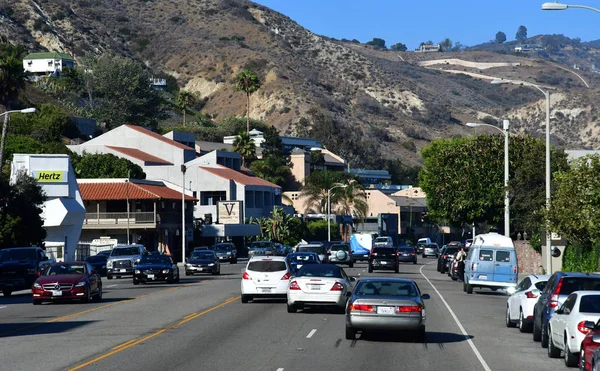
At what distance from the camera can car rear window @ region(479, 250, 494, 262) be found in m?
44.5

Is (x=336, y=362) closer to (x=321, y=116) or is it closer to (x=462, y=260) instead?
(x=462, y=260)

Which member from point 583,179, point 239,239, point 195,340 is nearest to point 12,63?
point 239,239

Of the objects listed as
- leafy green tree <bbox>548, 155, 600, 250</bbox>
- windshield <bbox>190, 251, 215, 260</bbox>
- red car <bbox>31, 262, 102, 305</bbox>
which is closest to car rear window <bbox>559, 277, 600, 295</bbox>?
leafy green tree <bbox>548, 155, 600, 250</bbox>

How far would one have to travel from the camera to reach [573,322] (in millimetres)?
19422

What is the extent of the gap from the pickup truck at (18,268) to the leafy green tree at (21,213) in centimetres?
1253

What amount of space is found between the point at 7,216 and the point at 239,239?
52075 mm

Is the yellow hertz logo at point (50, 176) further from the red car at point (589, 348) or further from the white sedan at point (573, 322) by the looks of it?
the red car at point (589, 348)

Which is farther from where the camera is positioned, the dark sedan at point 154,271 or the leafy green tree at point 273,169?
the leafy green tree at point 273,169

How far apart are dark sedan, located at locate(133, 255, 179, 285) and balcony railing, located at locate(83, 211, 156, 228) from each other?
123 feet

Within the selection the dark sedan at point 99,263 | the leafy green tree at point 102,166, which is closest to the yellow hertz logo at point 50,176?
the dark sedan at point 99,263

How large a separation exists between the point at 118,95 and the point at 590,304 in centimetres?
14528

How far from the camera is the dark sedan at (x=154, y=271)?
4922 cm

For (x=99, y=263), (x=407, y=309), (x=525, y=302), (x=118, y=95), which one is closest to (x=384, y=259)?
(x=99, y=263)

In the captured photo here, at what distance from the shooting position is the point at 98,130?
148 meters
